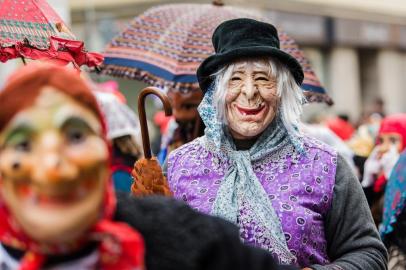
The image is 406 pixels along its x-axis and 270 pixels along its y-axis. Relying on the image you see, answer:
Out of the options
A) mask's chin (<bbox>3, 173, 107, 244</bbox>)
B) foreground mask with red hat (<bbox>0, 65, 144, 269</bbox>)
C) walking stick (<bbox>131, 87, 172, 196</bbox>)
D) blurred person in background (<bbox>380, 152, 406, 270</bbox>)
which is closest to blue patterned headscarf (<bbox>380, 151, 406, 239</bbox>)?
blurred person in background (<bbox>380, 152, 406, 270</bbox>)

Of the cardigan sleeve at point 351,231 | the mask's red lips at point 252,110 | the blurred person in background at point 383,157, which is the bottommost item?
the blurred person in background at point 383,157

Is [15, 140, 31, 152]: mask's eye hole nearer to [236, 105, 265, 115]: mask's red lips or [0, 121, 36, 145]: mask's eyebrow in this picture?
[0, 121, 36, 145]: mask's eyebrow

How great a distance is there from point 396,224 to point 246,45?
4.90ft

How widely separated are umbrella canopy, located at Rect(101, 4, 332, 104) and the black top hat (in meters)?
1.21

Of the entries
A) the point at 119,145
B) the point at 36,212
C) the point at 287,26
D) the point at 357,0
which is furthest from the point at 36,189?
the point at 357,0

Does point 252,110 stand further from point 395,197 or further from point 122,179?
point 122,179

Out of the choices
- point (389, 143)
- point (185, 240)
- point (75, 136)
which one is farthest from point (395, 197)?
point (75, 136)

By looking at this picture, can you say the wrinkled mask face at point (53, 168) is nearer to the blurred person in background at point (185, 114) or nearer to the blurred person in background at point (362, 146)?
the blurred person in background at point (185, 114)

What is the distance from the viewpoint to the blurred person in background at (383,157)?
18.8ft

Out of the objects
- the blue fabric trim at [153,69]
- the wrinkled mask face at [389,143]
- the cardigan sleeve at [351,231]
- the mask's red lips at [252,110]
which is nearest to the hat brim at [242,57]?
the mask's red lips at [252,110]

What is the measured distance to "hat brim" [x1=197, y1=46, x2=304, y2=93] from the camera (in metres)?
3.19

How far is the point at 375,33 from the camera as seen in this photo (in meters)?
24.6

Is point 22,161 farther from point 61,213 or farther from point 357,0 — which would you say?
point 357,0

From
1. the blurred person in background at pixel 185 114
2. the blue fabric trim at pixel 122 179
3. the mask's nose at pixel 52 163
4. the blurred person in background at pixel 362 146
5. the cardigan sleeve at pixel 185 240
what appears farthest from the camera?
the blurred person in background at pixel 362 146
